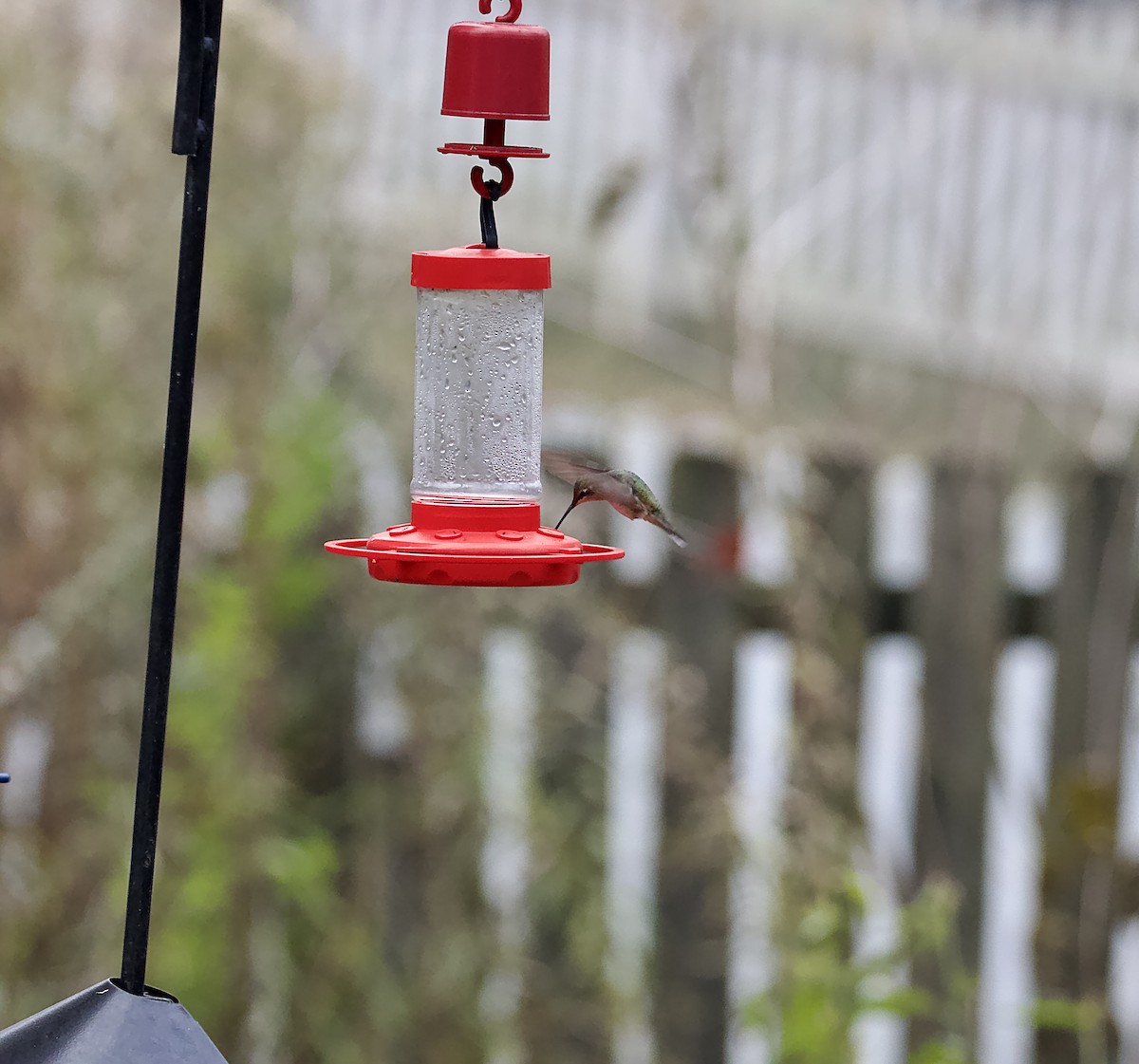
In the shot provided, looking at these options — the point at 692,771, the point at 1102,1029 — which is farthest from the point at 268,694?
the point at 1102,1029

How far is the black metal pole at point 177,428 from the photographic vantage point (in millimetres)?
938

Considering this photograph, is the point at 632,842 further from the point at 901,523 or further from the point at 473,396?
the point at 473,396

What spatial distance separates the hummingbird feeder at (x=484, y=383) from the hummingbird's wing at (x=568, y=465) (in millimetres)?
38

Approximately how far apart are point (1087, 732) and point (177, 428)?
1906mm

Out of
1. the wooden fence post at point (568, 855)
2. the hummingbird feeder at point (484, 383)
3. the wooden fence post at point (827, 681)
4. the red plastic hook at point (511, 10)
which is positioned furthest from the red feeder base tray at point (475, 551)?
the wooden fence post at point (568, 855)

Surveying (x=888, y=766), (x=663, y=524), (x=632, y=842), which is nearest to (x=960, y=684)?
(x=888, y=766)

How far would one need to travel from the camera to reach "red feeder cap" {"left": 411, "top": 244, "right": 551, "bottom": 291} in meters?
1.24

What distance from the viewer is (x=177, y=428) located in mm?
944

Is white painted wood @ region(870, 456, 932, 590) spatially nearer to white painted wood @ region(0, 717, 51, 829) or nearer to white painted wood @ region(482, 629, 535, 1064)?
white painted wood @ region(482, 629, 535, 1064)

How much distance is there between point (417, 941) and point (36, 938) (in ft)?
1.93

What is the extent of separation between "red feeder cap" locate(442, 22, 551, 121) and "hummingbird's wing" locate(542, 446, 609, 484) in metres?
0.28

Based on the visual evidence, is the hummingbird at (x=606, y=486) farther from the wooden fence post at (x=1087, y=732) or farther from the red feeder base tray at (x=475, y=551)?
the wooden fence post at (x=1087, y=732)

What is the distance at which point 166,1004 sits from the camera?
945 millimetres

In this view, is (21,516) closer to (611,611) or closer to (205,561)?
(205,561)
